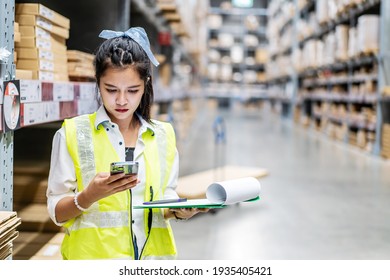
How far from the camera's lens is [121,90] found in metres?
1.28

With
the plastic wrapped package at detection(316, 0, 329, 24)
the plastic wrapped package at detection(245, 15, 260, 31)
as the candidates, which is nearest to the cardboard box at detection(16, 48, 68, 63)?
the plastic wrapped package at detection(316, 0, 329, 24)

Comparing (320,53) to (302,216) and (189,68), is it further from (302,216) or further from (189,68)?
(302,216)

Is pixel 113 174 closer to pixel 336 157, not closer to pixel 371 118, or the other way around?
pixel 336 157

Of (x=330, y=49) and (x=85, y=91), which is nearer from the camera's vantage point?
(x=85, y=91)

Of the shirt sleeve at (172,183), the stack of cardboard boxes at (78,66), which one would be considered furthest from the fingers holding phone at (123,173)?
the stack of cardboard boxes at (78,66)

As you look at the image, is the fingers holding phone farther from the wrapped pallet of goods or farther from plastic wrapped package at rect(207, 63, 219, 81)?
plastic wrapped package at rect(207, 63, 219, 81)

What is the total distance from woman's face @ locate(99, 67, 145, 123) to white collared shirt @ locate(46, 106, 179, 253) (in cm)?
4

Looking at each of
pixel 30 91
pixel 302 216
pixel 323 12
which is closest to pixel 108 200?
pixel 30 91

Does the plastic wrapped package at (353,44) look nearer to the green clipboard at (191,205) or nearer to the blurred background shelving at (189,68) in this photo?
the blurred background shelving at (189,68)

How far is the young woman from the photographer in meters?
1.28

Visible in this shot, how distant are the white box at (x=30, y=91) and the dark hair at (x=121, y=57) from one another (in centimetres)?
30

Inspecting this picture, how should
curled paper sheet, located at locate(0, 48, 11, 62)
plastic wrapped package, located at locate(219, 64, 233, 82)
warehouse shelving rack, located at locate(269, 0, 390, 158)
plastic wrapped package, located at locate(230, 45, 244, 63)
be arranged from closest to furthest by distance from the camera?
curled paper sheet, located at locate(0, 48, 11, 62)
warehouse shelving rack, located at locate(269, 0, 390, 158)
plastic wrapped package, located at locate(219, 64, 233, 82)
plastic wrapped package, located at locate(230, 45, 244, 63)

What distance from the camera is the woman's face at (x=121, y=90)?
4.17ft

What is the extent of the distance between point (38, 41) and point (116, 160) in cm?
76
